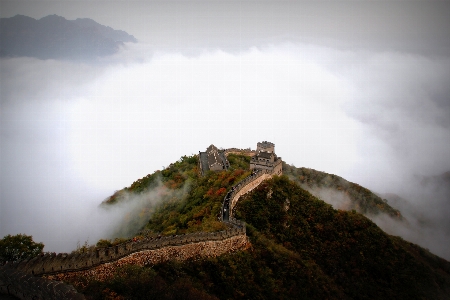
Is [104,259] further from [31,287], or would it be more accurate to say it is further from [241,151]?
[241,151]

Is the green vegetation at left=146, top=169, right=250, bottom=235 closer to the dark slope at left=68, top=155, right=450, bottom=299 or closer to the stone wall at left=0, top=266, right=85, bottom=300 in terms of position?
the dark slope at left=68, top=155, right=450, bottom=299

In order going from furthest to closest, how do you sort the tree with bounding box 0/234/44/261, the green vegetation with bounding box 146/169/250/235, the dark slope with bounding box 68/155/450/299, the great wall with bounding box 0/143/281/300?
the green vegetation with bounding box 146/169/250/235 → the dark slope with bounding box 68/155/450/299 → the tree with bounding box 0/234/44/261 → the great wall with bounding box 0/143/281/300

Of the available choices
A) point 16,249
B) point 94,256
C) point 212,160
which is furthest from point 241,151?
point 94,256

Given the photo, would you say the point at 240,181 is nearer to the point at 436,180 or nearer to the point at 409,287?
the point at 409,287

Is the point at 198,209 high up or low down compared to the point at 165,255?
up

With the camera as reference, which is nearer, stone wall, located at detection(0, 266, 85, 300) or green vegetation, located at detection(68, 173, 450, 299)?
stone wall, located at detection(0, 266, 85, 300)

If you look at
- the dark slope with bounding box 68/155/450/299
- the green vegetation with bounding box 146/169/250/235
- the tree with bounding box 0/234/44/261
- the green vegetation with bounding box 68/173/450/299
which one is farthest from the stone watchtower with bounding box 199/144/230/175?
the tree with bounding box 0/234/44/261
